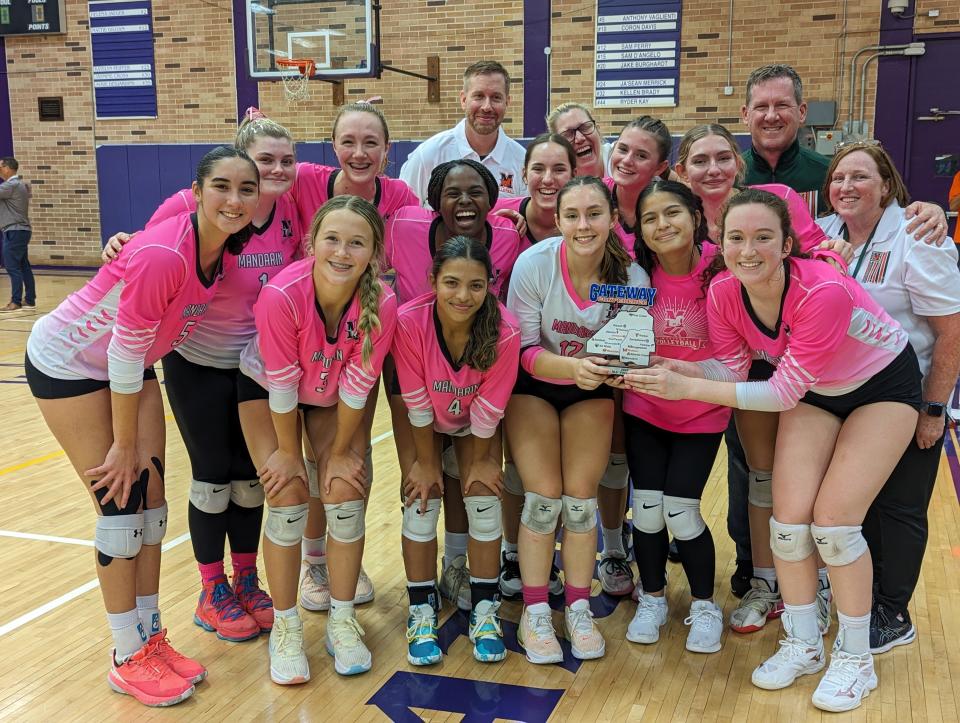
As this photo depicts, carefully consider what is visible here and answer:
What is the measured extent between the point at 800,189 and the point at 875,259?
0.68m

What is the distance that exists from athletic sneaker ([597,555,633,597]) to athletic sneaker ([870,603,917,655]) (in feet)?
2.98

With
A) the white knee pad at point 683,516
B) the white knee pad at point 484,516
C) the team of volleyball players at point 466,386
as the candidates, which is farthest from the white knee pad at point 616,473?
the white knee pad at point 484,516

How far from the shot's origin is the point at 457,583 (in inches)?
132

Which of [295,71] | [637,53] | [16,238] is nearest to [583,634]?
[637,53]

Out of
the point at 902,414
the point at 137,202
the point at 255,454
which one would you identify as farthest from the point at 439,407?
the point at 137,202

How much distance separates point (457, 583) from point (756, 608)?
114 centimetres

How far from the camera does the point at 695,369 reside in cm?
294

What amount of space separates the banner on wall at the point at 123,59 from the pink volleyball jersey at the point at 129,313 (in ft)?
38.7

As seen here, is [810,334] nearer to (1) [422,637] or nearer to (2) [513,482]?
(2) [513,482]

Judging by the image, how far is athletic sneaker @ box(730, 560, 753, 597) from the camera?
3469 mm

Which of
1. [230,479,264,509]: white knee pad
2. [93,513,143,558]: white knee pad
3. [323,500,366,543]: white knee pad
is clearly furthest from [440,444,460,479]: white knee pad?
[93,513,143,558]: white knee pad

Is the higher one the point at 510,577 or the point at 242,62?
the point at 242,62

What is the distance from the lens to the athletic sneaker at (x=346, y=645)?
285 cm

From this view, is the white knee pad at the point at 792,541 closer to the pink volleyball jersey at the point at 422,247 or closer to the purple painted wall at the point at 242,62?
the pink volleyball jersey at the point at 422,247
